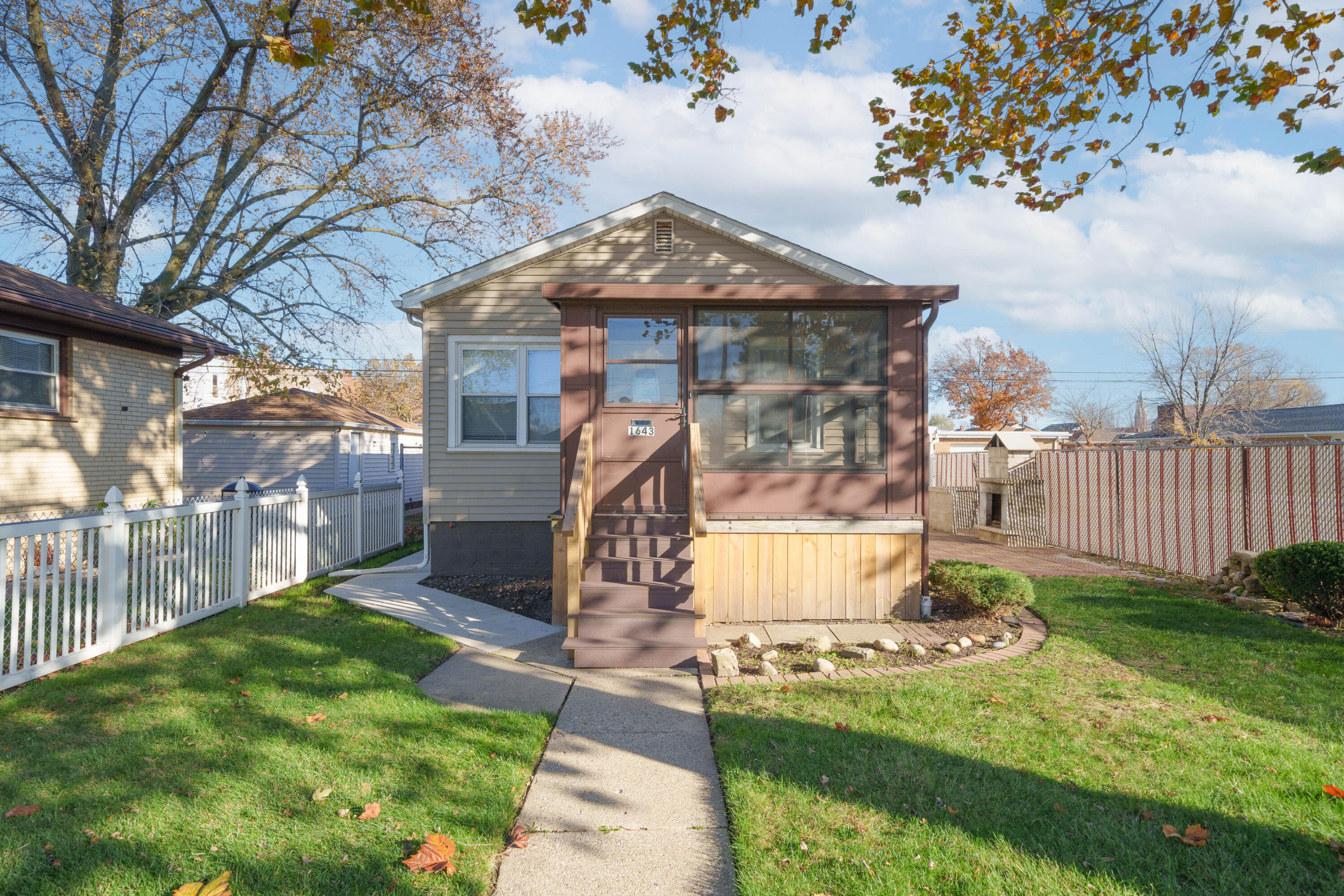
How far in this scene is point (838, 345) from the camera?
22.7 ft

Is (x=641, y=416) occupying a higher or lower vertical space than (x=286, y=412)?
lower

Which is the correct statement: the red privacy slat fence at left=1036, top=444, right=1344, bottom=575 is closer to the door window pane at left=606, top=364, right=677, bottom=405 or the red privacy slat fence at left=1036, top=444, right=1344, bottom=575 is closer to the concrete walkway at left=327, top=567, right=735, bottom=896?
the door window pane at left=606, top=364, right=677, bottom=405

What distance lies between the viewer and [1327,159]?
439 centimetres

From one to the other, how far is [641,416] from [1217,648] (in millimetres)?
5373

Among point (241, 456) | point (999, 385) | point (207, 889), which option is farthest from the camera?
point (999, 385)

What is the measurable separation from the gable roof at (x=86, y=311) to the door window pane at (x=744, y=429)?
9.18m

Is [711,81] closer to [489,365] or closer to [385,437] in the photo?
[489,365]

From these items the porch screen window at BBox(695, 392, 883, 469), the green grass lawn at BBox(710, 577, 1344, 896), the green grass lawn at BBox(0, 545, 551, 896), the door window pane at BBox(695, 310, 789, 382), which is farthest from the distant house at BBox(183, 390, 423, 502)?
the green grass lawn at BBox(710, 577, 1344, 896)

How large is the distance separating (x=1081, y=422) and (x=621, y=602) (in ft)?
116

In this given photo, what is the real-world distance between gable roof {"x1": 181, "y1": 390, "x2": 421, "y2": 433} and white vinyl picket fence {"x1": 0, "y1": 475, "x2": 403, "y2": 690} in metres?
9.89

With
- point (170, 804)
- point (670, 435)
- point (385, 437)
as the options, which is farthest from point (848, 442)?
point (385, 437)

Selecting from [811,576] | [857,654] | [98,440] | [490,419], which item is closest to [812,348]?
[811,576]

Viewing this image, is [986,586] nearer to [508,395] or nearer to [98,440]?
[508,395]

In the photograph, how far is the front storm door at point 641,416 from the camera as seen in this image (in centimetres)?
703
